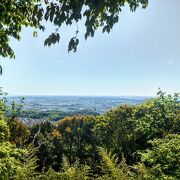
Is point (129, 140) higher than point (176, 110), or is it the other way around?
point (176, 110)

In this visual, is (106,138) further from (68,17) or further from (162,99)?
(68,17)

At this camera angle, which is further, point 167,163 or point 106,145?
point 106,145

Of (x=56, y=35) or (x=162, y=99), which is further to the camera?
(x=162, y=99)

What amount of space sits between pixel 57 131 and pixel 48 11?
6967 centimetres

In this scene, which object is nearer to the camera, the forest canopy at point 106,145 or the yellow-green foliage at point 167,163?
the yellow-green foliage at point 167,163

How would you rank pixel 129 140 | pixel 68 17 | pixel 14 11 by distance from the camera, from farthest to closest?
pixel 129 140 → pixel 14 11 → pixel 68 17

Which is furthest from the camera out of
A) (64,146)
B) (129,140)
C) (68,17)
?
(64,146)

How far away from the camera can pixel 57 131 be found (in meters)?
74.9

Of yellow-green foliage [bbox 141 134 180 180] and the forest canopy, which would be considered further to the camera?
the forest canopy

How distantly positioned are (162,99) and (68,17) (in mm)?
35412

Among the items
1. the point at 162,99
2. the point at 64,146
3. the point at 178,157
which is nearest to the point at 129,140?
the point at 162,99

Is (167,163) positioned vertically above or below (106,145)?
above

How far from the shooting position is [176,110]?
40000 mm

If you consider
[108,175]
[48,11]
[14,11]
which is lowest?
[108,175]
